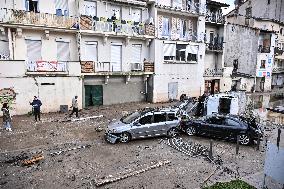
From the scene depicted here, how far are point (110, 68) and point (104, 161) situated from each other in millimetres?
13816

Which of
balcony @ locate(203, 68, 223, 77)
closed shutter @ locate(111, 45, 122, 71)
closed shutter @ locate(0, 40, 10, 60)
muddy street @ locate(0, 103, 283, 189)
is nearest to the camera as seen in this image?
muddy street @ locate(0, 103, 283, 189)

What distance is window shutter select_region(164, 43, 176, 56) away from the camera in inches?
1073

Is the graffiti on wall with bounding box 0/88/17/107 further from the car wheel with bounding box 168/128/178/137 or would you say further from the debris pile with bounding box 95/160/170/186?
the debris pile with bounding box 95/160/170/186

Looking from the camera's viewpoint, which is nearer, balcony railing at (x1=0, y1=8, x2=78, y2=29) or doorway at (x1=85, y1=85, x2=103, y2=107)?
balcony railing at (x1=0, y1=8, x2=78, y2=29)

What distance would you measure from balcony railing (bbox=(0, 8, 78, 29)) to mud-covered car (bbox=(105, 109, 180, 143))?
1122cm

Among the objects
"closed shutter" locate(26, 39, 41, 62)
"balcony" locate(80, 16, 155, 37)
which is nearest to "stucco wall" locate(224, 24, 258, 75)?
"balcony" locate(80, 16, 155, 37)

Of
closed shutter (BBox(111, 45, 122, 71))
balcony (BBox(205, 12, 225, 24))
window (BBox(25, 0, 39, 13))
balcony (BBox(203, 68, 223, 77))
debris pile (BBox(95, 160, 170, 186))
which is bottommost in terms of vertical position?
debris pile (BBox(95, 160, 170, 186))

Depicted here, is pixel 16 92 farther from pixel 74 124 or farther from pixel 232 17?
pixel 232 17

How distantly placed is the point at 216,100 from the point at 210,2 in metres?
16.8

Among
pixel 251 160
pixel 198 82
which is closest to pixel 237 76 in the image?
pixel 198 82

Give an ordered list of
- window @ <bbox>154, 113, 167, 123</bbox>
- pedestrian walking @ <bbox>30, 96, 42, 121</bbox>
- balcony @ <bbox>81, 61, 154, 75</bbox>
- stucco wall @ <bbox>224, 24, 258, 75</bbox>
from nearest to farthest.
Answer: window @ <bbox>154, 113, 167, 123</bbox> → pedestrian walking @ <bbox>30, 96, 42, 121</bbox> → balcony @ <bbox>81, 61, 154, 75</bbox> → stucco wall @ <bbox>224, 24, 258, 75</bbox>

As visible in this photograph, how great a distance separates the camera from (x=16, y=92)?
19750 mm

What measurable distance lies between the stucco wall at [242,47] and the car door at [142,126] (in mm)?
29023

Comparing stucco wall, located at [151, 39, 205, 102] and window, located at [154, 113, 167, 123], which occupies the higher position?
stucco wall, located at [151, 39, 205, 102]
